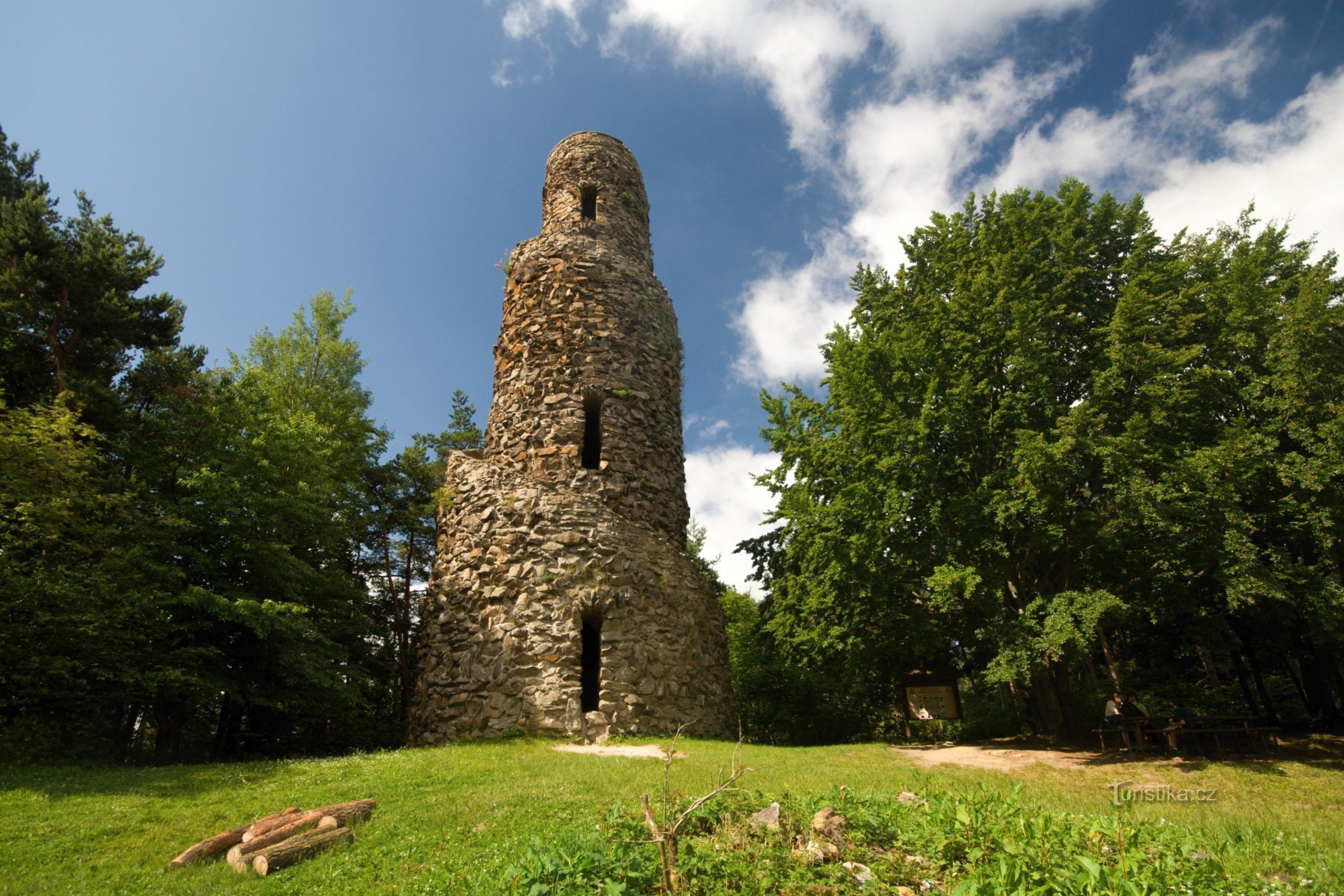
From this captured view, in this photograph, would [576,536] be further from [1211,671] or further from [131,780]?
[1211,671]

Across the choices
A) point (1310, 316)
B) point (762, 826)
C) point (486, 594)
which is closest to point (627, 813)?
point (762, 826)

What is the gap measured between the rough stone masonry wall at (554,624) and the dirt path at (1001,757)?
4259mm

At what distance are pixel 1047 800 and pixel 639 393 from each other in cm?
1147

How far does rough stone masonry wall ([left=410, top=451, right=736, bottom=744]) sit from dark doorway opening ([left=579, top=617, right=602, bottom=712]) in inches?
18.9

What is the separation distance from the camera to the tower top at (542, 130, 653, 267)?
18.4m

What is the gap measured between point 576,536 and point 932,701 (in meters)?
8.88

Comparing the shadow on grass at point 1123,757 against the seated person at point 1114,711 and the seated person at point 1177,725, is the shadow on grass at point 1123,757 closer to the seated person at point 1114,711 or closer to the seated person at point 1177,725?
the seated person at point 1177,725

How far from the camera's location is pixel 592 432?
1638cm

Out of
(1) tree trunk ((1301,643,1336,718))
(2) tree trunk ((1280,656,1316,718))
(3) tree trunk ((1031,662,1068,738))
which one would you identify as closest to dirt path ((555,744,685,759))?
(3) tree trunk ((1031,662,1068,738))

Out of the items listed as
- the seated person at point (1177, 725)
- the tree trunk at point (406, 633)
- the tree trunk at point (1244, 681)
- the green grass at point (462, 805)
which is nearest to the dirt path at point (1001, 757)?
the green grass at point (462, 805)

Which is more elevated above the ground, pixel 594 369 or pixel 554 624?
pixel 594 369

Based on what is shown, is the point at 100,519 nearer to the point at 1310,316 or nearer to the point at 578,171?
the point at 578,171

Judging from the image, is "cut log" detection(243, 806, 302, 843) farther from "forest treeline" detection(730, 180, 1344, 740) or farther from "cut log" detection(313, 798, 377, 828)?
"forest treeline" detection(730, 180, 1344, 740)

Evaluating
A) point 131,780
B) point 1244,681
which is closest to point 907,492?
point 1244,681
